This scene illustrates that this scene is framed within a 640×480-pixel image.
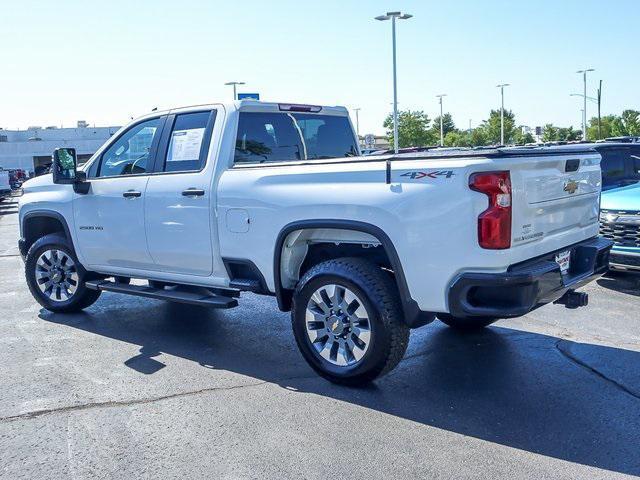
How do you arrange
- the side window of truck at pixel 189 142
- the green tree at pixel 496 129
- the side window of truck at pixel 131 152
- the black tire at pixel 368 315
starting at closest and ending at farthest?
1. the black tire at pixel 368 315
2. the side window of truck at pixel 189 142
3. the side window of truck at pixel 131 152
4. the green tree at pixel 496 129

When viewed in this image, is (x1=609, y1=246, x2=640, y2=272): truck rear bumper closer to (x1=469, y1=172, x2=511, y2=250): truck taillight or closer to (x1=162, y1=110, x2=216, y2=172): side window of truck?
(x1=469, y1=172, x2=511, y2=250): truck taillight

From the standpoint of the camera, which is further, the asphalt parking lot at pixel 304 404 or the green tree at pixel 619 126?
the green tree at pixel 619 126

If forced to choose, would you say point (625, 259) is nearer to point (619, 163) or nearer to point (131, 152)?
point (619, 163)

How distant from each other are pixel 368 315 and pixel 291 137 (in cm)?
232

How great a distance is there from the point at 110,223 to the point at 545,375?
4.22 metres

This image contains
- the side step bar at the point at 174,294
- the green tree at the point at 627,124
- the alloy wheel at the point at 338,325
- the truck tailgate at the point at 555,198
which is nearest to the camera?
the truck tailgate at the point at 555,198

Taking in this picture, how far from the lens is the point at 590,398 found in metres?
4.38

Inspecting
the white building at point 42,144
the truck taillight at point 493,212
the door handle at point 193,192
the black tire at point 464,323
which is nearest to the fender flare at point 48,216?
the door handle at point 193,192

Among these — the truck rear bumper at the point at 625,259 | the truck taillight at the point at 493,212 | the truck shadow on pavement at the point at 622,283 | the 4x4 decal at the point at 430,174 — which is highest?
the 4x4 decal at the point at 430,174

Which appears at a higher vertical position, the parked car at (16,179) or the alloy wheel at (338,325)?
the parked car at (16,179)

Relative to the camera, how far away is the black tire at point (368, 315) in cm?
444

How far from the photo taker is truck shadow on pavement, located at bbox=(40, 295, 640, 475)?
3881 mm

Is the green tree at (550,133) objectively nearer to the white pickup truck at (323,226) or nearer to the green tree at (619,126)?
the green tree at (619,126)

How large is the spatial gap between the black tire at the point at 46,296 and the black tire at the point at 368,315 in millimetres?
3146
